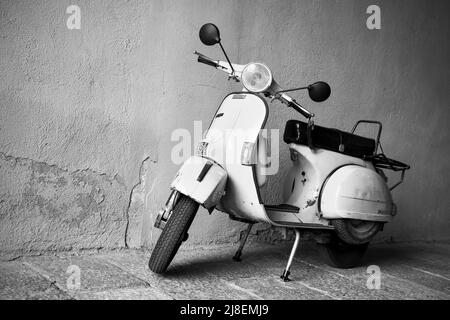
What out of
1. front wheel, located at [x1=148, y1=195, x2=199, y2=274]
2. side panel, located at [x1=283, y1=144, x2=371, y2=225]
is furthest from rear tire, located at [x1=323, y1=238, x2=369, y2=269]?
front wheel, located at [x1=148, y1=195, x2=199, y2=274]

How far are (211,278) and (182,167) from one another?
0.60 metres

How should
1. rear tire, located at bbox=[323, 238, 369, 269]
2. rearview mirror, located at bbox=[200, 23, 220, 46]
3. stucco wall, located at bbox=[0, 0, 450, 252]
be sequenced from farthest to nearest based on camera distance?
rear tire, located at bbox=[323, 238, 369, 269], stucco wall, located at bbox=[0, 0, 450, 252], rearview mirror, located at bbox=[200, 23, 220, 46]

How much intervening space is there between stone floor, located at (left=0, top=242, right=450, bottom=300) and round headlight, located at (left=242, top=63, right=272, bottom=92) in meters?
1.02

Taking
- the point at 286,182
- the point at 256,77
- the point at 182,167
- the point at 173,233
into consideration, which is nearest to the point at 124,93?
the point at 182,167

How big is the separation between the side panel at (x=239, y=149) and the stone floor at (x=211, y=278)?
383 millimetres

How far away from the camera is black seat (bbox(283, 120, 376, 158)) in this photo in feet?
8.90

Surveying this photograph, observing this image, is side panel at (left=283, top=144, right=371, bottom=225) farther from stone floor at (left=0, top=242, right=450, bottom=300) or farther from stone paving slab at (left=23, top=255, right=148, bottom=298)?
stone paving slab at (left=23, top=255, right=148, bottom=298)

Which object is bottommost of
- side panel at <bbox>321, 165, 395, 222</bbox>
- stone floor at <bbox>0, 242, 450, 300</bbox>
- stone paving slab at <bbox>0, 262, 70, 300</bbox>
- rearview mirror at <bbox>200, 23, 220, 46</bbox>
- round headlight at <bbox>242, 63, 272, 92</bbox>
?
stone floor at <bbox>0, 242, 450, 300</bbox>

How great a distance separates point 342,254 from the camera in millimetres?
2938

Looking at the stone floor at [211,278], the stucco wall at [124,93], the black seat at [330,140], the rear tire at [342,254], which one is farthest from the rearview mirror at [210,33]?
the rear tire at [342,254]

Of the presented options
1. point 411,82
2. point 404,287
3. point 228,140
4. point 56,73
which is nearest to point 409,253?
point 404,287

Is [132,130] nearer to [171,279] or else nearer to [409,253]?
[171,279]

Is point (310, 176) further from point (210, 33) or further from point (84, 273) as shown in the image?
point (84, 273)
